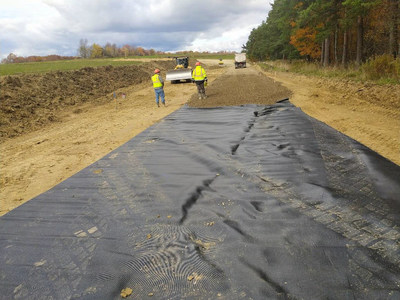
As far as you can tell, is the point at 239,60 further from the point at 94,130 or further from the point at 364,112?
the point at 94,130

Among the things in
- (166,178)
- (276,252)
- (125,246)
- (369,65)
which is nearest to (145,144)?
(166,178)

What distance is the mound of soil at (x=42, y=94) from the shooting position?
10.2m

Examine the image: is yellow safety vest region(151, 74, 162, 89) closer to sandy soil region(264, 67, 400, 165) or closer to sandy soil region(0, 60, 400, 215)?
sandy soil region(0, 60, 400, 215)

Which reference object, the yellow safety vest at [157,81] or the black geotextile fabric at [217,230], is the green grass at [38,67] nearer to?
the yellow safety vest at [157,81]

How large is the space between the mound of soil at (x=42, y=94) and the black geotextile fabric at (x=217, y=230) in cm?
751

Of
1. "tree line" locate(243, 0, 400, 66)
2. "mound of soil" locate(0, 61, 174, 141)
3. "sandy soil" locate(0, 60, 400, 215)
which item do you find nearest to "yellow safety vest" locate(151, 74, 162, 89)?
"sandy soil" locate(0, 60, 400, 215)

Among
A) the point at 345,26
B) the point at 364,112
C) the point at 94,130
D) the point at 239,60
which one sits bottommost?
the point at 94,130

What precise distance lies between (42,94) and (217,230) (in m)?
13.9

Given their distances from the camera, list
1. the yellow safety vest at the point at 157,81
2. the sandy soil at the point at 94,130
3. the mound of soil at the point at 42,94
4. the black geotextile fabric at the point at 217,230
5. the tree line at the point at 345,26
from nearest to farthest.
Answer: the black geotextile fabric at the point at 217,230, the sandy soil at the point at 94,130, the mound of soil at the point at 42,94, the yellow safety vest at the point at 157,81, the tree line at the point at 345,26

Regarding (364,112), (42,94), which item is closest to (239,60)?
(42,94)

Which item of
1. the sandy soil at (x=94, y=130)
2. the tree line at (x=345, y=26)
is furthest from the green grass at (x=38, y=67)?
the tree line at (x=345, y=26)

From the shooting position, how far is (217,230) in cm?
285

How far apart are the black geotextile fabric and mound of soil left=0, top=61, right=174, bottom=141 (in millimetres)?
7506

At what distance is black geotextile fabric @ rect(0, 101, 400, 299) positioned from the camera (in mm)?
2154
